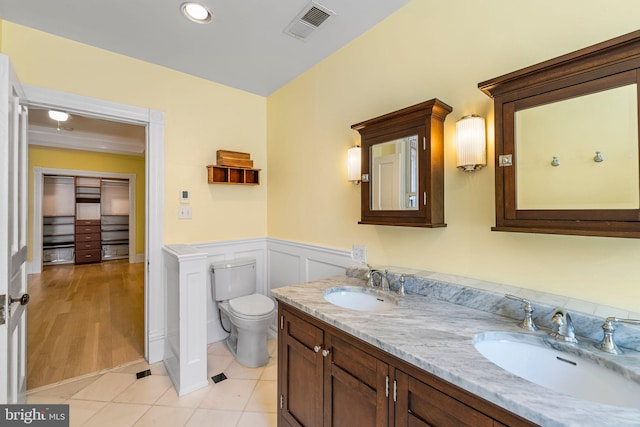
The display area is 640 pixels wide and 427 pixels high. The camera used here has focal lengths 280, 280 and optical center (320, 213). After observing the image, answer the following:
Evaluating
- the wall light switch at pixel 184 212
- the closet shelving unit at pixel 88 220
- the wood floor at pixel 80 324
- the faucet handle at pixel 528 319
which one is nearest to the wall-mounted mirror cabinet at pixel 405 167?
the faucet handle at pixel 528 319

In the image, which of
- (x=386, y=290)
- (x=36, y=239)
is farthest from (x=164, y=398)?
(x=36, y=239)

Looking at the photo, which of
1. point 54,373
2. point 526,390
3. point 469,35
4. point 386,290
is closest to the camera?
point 526,390

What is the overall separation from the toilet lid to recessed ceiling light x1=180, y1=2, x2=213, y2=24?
2101 mm

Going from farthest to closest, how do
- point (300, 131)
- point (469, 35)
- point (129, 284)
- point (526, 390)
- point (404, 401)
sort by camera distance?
point (129, 284)
point (300, 131)
point (469, 35)
point (404, 401)
point (526, 390)

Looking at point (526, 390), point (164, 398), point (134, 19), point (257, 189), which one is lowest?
point (164, 398)

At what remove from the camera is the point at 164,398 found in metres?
1.93

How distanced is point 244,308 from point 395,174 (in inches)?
64.3

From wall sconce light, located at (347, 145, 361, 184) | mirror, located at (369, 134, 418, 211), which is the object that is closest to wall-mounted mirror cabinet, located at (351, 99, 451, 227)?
mirror, located at (369, 134, 418, 211)

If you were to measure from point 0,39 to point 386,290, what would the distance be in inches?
116

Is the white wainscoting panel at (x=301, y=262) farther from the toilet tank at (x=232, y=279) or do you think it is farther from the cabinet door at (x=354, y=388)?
the cabinet door at (x=354, y=388)

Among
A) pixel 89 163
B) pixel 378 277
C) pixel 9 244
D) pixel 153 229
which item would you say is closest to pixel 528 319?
pixel 378 277

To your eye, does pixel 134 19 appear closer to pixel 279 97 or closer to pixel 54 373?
pixel 279 97

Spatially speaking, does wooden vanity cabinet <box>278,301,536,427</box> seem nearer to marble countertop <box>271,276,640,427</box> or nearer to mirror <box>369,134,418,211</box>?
marble countertop <box>271,276,640,427</box>

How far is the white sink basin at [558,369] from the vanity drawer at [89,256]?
315 inches
